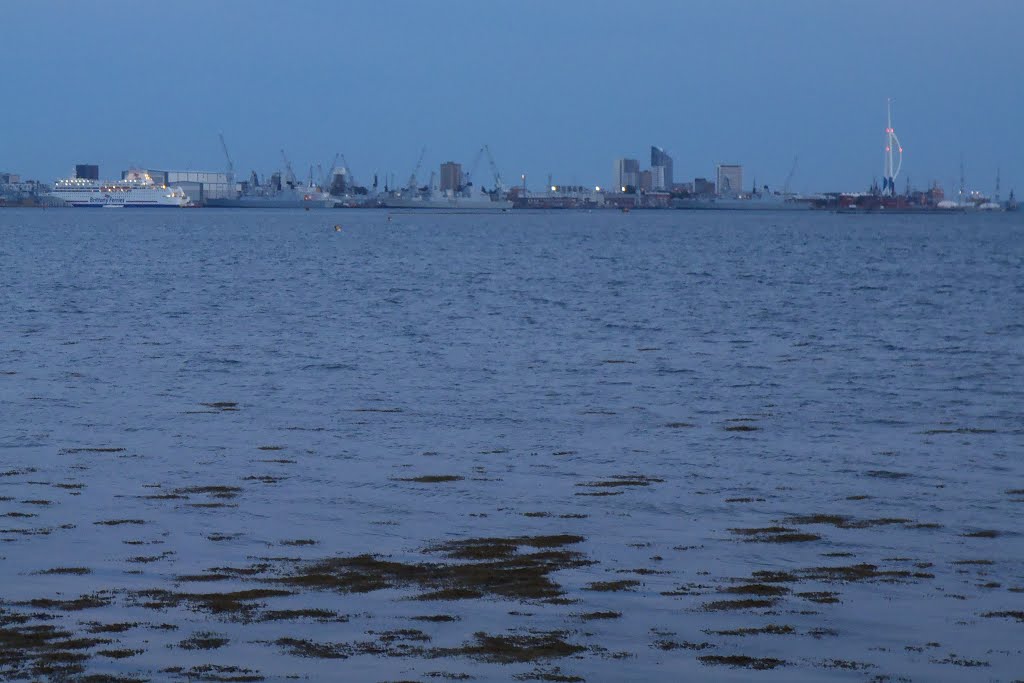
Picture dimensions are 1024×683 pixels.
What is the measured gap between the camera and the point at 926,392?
22188 millimetres

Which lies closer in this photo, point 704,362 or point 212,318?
point 704,362

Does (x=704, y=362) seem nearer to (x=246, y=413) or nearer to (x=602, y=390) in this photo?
(x=602, y=390)

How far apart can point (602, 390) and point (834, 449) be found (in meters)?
6.08

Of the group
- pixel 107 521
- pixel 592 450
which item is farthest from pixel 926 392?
pixel 107 521

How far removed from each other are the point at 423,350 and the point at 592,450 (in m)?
12.5

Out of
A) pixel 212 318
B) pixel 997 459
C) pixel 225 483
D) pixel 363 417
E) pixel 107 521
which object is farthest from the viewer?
pixel 212 318

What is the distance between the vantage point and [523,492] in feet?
47.3

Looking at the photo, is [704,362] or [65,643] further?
[704,362]

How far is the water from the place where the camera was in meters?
9.32

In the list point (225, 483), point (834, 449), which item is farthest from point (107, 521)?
point (834, 449)

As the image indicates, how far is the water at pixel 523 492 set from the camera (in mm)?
9320

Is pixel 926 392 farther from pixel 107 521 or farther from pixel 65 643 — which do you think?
pixel 65 643

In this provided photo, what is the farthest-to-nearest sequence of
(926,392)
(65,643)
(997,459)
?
(926,392) → (997,459) → (65,643)

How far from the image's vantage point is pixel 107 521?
12.8 m
